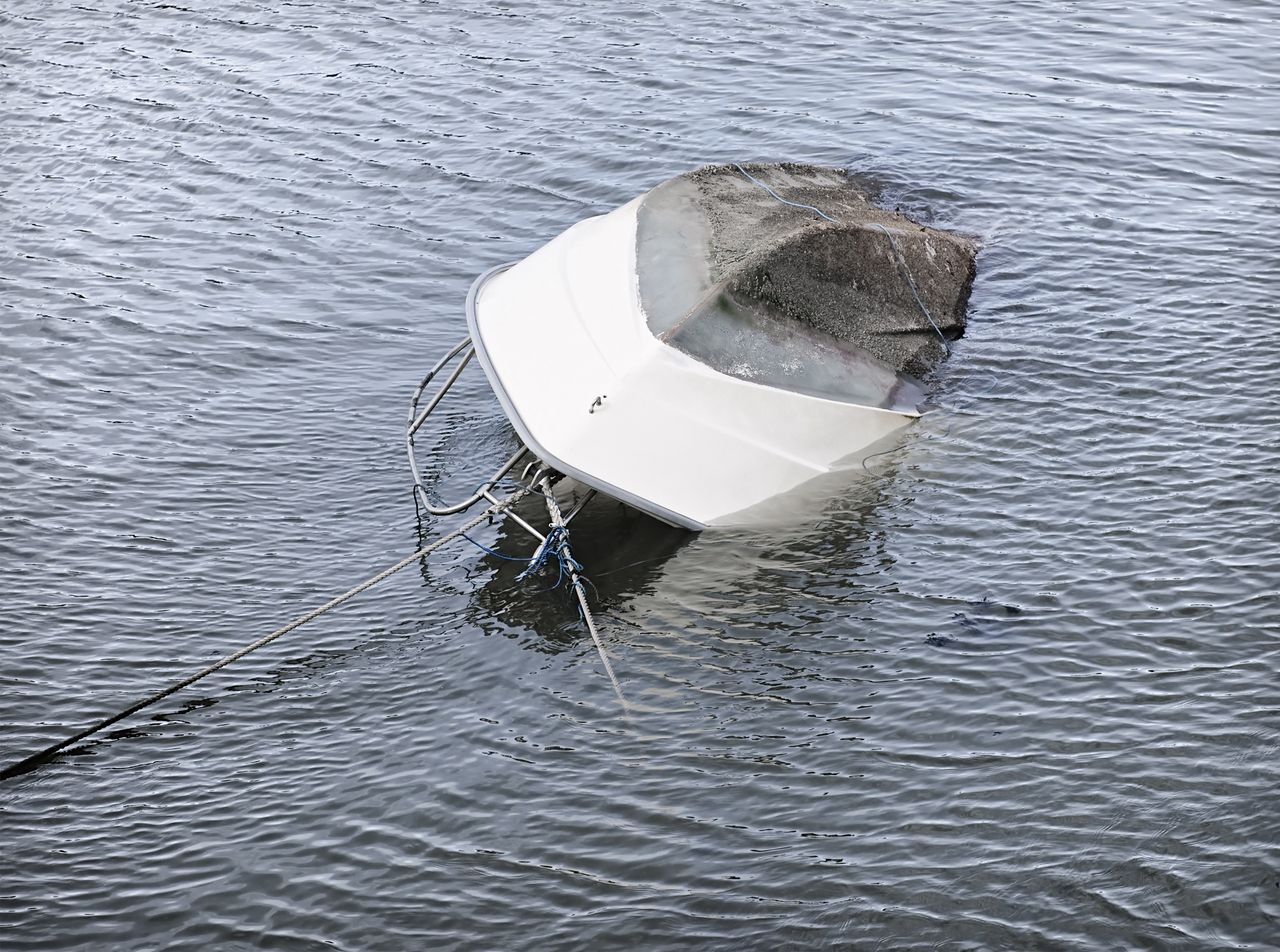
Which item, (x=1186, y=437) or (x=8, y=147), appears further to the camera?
(x=8, y=147)

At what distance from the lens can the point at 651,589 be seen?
40.8 feet

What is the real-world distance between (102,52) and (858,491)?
20.9 metres

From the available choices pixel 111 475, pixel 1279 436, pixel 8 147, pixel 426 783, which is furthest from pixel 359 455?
pixel 8 147

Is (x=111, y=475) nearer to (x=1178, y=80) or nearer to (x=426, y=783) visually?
(x=426, y=783)

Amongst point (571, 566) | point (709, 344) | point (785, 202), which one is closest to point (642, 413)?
point (709, 344)

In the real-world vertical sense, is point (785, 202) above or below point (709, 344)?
above

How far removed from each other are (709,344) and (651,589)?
8.10 feet

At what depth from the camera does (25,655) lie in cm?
1189

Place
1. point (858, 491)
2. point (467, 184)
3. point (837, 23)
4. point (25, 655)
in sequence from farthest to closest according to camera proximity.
→ point (837, 23)
point (467, 184)
point (858, 491)
point (25, 655)

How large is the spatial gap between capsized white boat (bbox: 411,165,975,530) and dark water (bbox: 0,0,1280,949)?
0.64m

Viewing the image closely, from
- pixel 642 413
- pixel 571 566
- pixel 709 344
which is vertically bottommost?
pixel 571 566

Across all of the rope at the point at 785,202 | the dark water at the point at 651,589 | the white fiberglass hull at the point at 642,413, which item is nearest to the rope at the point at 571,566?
the dark water at the point at 651,589

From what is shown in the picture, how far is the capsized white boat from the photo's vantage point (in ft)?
41.0

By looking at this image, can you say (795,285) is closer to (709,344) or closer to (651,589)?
(709,344)
